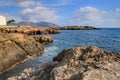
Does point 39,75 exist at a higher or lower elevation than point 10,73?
higher

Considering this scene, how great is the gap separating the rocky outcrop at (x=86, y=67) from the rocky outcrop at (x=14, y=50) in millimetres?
15680

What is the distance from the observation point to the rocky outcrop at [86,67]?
23.9 ft

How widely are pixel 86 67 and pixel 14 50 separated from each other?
22.0 meters

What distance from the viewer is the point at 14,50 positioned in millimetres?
29297

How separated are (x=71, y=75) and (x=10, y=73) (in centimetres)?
1668

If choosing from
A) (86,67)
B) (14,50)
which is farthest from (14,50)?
(86,67)

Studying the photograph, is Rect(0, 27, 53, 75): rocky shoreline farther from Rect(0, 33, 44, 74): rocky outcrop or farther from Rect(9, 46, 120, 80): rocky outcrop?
Rect(9, 46, 120, 80): rocky outcrop

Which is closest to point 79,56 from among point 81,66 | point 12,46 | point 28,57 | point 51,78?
point 81,66

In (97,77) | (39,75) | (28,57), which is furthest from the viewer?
(28,57)

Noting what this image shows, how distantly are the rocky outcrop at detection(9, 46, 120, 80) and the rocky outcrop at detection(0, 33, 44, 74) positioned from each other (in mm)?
15680

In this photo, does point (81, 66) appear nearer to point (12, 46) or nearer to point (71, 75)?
point (71, 75)

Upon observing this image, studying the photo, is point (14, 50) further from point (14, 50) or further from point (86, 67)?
point (86, 67)

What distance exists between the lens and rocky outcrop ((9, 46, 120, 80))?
286 inches

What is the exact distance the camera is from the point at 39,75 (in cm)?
915
